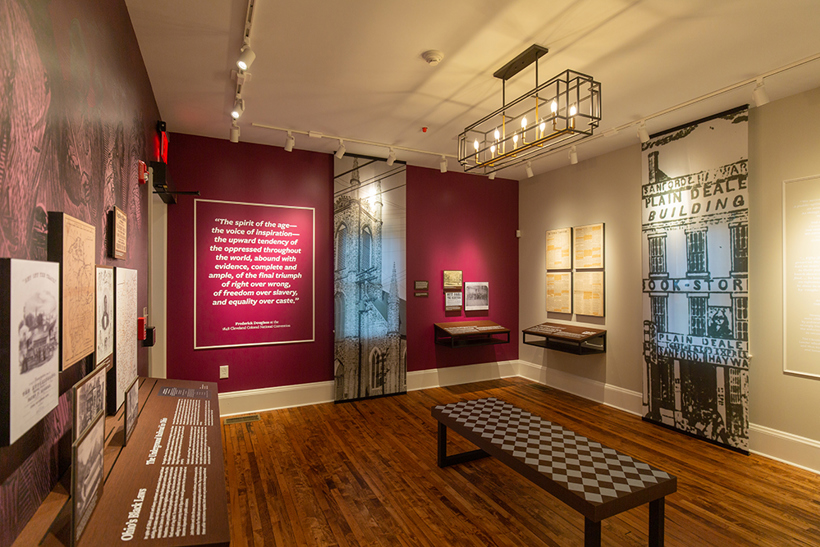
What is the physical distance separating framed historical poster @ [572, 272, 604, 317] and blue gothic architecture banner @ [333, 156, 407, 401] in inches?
90.0

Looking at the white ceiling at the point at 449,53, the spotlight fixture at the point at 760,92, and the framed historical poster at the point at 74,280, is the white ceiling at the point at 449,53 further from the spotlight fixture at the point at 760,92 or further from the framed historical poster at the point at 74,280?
the framed historical poster at the point at 74,280

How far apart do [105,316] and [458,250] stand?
4.75 metres

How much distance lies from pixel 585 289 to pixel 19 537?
5.35 meters

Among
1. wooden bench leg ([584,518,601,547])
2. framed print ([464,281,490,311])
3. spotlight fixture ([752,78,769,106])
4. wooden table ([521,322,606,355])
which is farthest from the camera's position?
framed print ([464,281,490,311])

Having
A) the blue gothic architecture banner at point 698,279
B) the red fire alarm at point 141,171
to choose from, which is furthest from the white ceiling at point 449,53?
the red fire alarm at point 141,171

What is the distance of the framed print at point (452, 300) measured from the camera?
583 centimetres

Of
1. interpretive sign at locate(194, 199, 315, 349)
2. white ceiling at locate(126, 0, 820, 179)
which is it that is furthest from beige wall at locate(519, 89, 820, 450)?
interpretive sign at locate(194, 199, 315, 349)

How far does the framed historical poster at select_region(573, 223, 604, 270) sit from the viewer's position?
5027 mm

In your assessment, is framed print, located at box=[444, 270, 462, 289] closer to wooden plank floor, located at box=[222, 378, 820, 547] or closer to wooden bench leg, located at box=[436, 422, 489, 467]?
wooden plank floor, located at box=[222, 378, 820, 547]

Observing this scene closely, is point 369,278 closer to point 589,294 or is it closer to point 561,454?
point 589,294

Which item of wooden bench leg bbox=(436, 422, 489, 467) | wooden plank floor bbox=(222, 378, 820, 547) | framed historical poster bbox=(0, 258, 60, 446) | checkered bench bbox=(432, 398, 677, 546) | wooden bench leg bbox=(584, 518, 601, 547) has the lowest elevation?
wooden plank floor bbox=(222, 378, 820, 547)

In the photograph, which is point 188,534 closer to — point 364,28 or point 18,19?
point 18,19

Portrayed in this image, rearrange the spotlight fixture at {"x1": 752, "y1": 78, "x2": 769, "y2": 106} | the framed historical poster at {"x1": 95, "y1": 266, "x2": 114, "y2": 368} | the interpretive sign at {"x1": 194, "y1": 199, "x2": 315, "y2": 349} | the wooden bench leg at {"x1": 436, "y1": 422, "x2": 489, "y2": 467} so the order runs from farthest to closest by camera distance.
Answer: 1. the interpretive sign at {"x1": 194, "y1": 199, "x2": 315, "y2": 349}
2. the wooden bench leg at {"x1": 436, "y1": 422, "x2": 489, "y2": 467}
3. the spotlight fixture at {"x1": 752, "y1": 78, "x2": 769, "y2": 106}
4. the framed historical poster at {"x1": 95, "y1": 266, "x2": 114, "y2": 368}

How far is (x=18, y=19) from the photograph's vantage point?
93 centimetres
